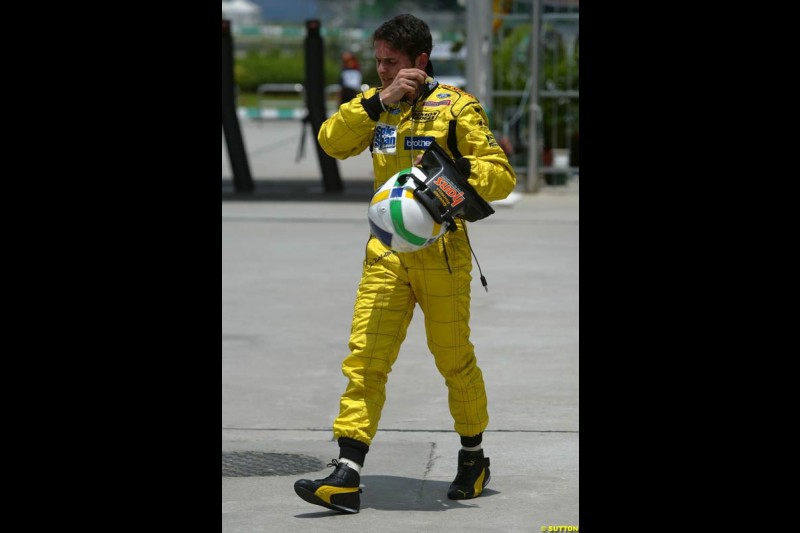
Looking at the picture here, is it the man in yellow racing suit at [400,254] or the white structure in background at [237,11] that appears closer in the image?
the man in yellow racing suit at [400,254]

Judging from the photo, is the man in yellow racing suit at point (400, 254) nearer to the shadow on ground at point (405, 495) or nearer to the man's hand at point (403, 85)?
the man's hand at point (403, 85)

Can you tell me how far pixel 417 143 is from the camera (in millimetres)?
Answer: 5559

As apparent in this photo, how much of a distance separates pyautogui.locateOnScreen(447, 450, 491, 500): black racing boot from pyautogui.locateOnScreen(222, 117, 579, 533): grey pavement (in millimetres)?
53

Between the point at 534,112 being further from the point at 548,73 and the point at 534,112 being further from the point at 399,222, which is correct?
the point at 399,222

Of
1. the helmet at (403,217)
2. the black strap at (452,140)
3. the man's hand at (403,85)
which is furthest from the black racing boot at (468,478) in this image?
the man's hand at (403,85)

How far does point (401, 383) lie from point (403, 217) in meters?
3.02

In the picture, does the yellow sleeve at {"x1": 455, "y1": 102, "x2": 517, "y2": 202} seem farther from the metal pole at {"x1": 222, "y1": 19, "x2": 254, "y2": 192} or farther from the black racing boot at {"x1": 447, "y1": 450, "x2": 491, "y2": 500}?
the metal pole at {"x1": 222, "y1": 19, "x2": 254, "y2": 192}

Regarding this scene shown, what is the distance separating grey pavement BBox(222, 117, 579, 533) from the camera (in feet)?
18.7

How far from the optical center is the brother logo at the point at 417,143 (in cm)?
554

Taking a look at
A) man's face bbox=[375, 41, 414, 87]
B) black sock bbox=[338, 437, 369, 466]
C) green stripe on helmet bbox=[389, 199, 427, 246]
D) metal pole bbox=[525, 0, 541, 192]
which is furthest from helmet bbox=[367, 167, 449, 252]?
metal pole bbox=[525, 0, 541, 192]
